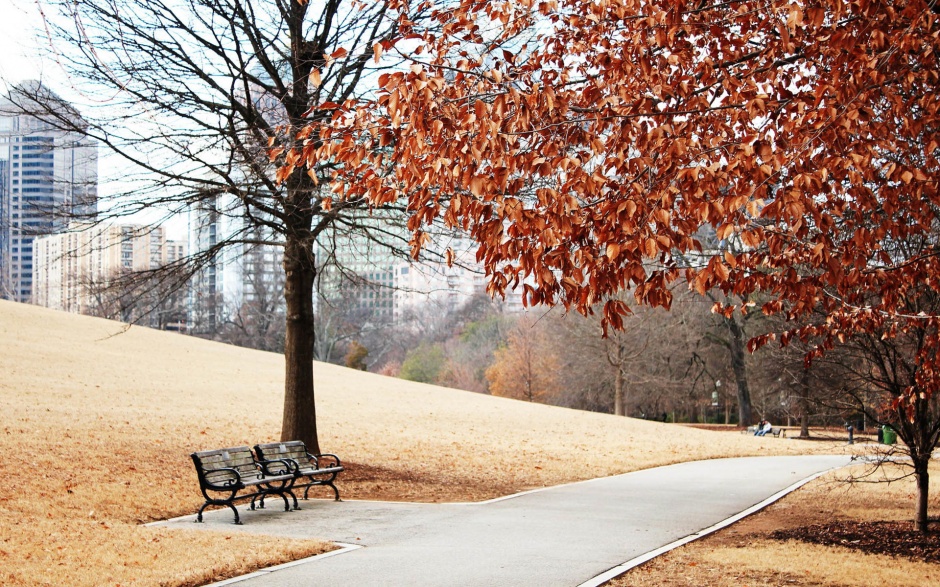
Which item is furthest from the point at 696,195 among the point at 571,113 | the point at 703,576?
the point at 703,576

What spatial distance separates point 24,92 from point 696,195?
11.3 meters

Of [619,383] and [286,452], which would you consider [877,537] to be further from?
[619,383]

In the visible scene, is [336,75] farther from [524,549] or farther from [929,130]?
[929,130]

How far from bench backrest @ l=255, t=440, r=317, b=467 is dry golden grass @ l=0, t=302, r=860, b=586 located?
894mm

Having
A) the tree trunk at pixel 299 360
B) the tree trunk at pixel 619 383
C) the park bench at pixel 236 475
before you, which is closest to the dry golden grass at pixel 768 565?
the park bench at pixel 236 475

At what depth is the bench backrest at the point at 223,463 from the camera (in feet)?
36.8

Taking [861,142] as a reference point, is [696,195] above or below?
below

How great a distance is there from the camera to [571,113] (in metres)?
6.42

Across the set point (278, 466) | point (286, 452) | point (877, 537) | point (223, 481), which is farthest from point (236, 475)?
point (877, 537)

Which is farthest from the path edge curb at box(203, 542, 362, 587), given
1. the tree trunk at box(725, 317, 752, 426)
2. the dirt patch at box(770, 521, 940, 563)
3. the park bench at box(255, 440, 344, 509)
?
the tree trunk at box(725, 317, 752, 426)

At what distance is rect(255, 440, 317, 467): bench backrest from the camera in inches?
503

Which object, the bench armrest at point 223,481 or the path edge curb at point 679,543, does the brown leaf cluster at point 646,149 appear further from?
the bench armrest at point 223,481

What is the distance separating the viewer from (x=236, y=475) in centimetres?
1120

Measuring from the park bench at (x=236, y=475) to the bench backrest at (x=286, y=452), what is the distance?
0.40 ft
